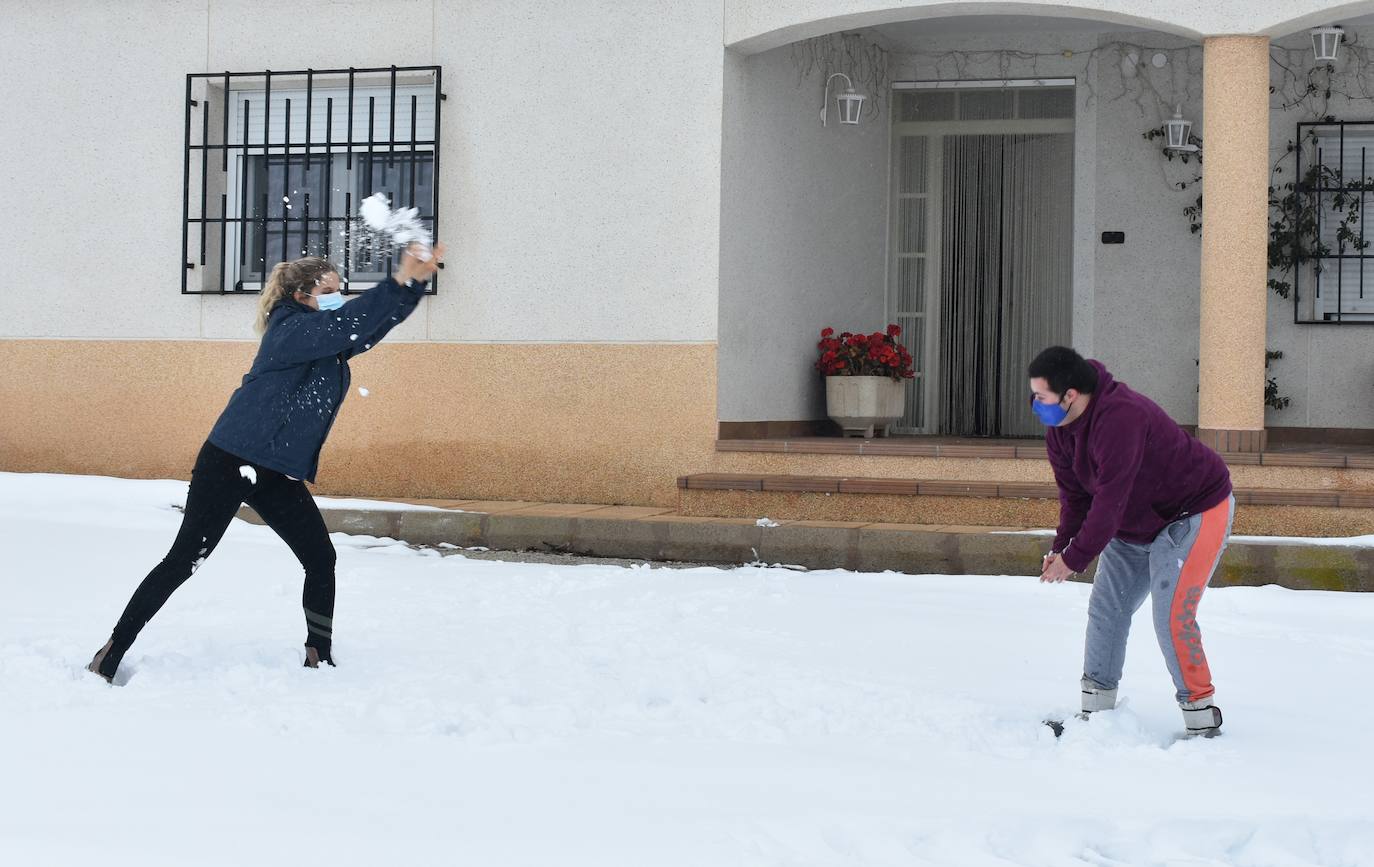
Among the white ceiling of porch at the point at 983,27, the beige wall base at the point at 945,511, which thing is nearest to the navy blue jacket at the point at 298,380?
the beige wall base at the point at 945,511

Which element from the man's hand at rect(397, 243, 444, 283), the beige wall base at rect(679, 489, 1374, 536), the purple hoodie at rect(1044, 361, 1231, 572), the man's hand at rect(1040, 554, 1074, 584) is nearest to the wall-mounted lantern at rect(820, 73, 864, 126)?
the beige wall base at rect(679, 489, 1374, 536)

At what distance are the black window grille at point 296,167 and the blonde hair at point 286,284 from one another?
5.10 m

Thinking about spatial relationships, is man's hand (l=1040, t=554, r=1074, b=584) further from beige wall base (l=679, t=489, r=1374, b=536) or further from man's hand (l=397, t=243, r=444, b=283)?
beige wall base (l=679, t=489, r=1374, b=536)

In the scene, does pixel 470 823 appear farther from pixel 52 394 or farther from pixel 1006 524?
pixel 52 394

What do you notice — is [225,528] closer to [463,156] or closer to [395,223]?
[395,223]

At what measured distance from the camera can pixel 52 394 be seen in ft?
37.3

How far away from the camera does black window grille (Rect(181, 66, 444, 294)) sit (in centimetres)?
1085

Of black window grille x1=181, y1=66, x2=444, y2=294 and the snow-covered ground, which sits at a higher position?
black window grille x1=181, y1=66, x2=444, y2=294

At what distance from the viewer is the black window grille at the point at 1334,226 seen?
11719 millimetres

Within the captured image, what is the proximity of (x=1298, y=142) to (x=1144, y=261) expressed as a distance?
136 cm

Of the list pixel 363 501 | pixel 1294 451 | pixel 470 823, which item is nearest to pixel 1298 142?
pixel 1294 451

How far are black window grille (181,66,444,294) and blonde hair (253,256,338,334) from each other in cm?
510

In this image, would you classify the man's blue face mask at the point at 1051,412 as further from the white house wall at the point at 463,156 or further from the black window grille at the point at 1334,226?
the black window grille at the point at 1334,226

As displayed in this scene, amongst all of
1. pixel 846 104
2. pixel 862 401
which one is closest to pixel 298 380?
pixel 862 401
